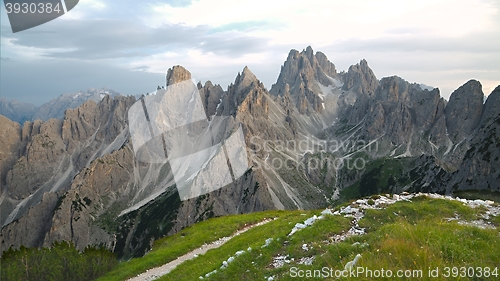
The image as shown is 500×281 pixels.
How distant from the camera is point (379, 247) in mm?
12250

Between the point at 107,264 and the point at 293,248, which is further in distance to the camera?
the point at 107,264

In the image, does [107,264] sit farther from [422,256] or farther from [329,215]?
[422,256]

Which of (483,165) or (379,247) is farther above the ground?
(379,247)

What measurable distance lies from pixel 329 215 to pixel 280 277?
832 cm

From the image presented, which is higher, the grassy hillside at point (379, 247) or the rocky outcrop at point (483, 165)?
the grassy hillside at point (379, 247)

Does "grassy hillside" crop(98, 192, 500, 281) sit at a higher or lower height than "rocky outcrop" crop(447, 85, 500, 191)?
higher

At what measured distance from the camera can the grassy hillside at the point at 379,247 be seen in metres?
10.0

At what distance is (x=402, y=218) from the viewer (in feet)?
61.6

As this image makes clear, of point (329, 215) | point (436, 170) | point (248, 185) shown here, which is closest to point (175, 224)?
point (248, 185)

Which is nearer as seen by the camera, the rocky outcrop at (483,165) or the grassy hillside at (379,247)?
the grassy hillside at (379,247)

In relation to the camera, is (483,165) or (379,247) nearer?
(379,247)

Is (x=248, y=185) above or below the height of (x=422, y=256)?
below

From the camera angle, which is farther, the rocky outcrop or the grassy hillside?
the rocky outcrop

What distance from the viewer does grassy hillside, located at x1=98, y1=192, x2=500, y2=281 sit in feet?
32.9
